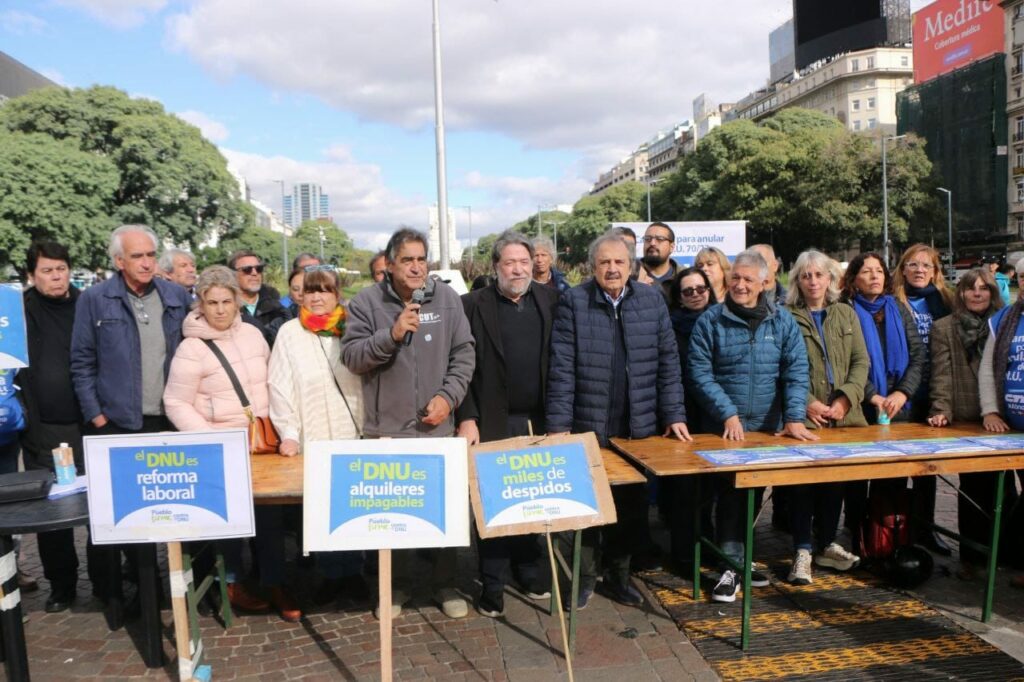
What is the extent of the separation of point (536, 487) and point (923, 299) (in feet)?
10.4

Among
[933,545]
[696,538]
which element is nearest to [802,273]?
[696,538]

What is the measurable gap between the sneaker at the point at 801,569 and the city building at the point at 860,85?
2819 inches

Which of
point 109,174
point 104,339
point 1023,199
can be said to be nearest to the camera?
point 104,339

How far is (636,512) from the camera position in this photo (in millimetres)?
4199

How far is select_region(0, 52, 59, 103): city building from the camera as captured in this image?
6344cm

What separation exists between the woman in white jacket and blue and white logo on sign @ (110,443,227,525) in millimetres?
715

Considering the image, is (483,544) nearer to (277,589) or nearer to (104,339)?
(277,589)

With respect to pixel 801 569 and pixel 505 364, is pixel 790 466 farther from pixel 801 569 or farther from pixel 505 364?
pixel 505 364

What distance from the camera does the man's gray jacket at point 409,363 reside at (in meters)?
3.86

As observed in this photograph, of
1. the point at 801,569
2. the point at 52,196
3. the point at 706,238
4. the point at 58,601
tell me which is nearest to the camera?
the point at 58,601

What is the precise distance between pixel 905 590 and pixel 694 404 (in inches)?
64.1

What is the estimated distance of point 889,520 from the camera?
14.9 feet

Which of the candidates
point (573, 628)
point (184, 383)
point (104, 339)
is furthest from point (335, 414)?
point (573, 628)

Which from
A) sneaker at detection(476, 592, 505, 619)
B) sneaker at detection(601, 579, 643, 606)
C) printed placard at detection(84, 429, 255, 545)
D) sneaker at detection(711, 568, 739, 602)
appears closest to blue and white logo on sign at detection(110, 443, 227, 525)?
printed placard at detection(84, 429, 255, 545)
